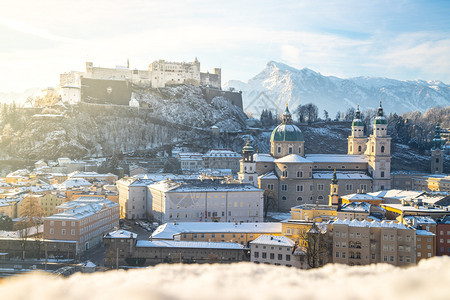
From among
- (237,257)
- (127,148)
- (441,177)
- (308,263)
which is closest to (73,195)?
(237,257)

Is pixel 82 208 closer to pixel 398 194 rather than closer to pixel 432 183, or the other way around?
pixel 398 194

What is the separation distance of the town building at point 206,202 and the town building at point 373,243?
17298 mm

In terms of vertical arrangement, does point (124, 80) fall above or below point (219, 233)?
above

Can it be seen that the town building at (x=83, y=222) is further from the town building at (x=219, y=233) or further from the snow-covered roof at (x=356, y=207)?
the snow-covered roof at (x=356, y=207)

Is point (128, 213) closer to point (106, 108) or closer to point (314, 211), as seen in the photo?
point (314, 211)

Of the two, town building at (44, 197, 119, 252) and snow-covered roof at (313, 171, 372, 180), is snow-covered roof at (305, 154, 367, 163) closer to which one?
snow-covered roof at (313, 171, 372, 180)

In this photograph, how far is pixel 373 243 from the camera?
114 feet

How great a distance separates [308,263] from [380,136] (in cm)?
Answer: 3589

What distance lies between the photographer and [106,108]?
9856cm

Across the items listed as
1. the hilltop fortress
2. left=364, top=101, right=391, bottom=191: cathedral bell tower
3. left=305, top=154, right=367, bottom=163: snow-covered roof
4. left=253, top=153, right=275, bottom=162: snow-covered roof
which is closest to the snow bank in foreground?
left=253, top=153, right=275, bottom=162: snow-covered roof

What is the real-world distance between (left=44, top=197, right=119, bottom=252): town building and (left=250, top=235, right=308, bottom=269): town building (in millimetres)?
16168

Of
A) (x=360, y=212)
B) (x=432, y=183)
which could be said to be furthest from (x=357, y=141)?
(x=360, y=212)

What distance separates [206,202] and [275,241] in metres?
16.2

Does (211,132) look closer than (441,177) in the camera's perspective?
No
